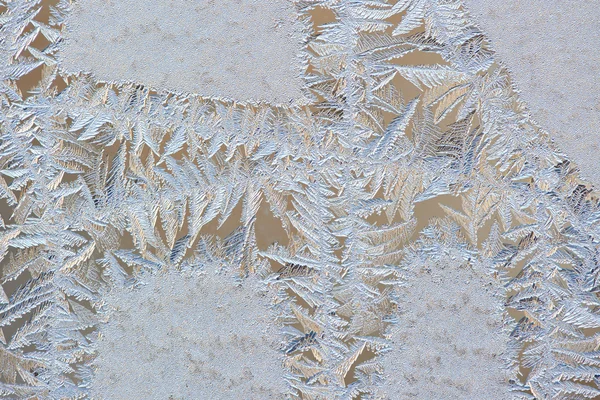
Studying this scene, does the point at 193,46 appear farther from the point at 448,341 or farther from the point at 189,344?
the point at 448,341

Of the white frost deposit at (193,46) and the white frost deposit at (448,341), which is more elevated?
the white frost deposit at (193,46)

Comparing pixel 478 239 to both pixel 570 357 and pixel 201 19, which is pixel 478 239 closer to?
pixel 570 357

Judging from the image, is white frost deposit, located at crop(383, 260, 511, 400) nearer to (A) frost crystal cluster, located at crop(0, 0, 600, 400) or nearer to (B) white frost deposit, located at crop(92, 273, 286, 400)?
(A) frost crystal cluster, located at crop(0, 0, 600, 400)

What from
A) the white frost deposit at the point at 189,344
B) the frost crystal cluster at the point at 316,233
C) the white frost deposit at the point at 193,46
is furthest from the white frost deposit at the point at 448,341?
the white frost deposit at the point at 193,46

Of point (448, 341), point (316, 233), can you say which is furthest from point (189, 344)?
point (448, 341)

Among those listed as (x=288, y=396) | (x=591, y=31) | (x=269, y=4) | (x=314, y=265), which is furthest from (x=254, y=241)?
(x=591, y=31)

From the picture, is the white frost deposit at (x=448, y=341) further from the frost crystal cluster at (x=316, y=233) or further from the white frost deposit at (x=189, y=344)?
the white frost deposit at (x=189, y=344)
